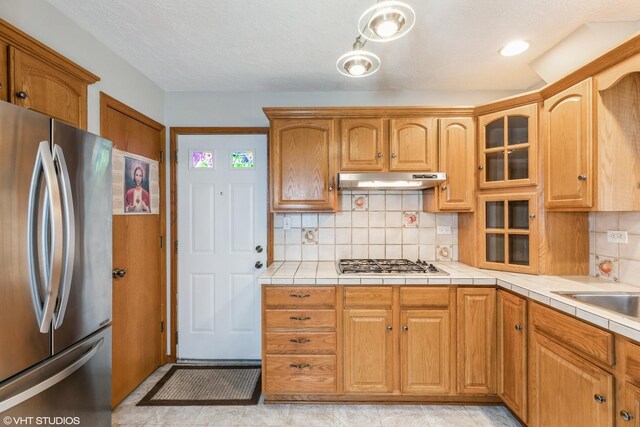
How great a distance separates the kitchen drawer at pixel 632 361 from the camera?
1.15m

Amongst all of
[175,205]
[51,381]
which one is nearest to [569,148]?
[51,381]

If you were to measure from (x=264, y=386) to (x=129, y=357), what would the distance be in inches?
41.7

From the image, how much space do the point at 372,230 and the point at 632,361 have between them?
1723mm

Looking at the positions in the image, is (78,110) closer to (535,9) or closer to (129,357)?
(129,357)

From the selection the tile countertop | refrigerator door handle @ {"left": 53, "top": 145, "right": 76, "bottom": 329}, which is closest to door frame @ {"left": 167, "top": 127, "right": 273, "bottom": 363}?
the tile countertop

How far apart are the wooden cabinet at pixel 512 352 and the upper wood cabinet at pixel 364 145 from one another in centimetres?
127

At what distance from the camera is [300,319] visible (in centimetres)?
202

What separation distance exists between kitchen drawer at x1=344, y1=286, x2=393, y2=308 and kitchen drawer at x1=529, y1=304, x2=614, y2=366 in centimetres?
84

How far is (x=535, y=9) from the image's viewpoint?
5.25ft

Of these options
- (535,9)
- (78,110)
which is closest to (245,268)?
(78,110)

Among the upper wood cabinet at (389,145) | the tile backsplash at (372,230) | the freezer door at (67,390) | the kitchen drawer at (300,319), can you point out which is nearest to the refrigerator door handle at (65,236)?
the freezer door at (67,390)

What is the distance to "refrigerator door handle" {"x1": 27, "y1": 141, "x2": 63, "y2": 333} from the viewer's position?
1069mm

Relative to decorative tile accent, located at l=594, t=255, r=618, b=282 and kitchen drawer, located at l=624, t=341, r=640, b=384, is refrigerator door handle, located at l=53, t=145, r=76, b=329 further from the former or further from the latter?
decorative tile accent, located at l=594, t=255, r=618, b=282

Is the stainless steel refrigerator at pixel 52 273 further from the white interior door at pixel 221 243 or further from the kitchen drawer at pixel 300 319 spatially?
the white interior door at pixel 221 243
